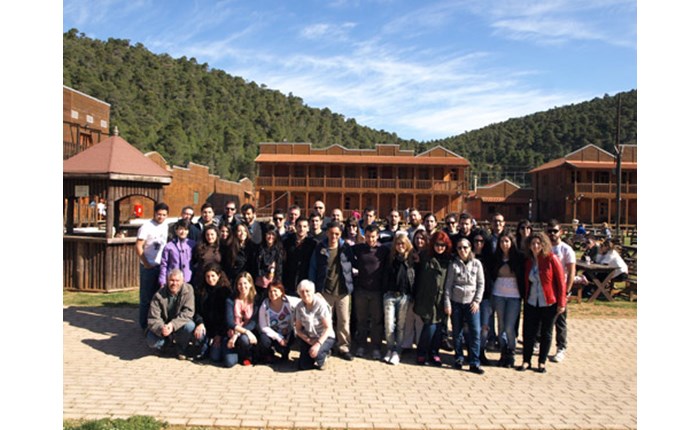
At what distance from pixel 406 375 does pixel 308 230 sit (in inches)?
94.2

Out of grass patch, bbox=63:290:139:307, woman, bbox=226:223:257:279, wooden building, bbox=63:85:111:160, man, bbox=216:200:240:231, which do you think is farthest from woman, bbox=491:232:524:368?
wooden building, bbox=63:85:111:160

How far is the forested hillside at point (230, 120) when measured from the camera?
56.8 metres

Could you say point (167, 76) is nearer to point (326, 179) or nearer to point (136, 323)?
point (326, 179)

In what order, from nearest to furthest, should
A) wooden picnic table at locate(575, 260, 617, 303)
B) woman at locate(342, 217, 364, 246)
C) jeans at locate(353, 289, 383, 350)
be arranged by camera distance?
jeans at locate(353, 289, 383, 350) → woman at locate(342, 217, 364, 246) → wooden picnic table at locate(575, 260, 617, 303)

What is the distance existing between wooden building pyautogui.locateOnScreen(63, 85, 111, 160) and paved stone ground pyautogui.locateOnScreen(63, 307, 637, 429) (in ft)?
66.8

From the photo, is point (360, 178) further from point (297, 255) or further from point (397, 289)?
point (397, 289)

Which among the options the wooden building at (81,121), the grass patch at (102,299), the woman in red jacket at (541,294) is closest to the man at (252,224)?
the grass patch at (102,299)

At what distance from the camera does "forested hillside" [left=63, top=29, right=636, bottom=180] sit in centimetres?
5684

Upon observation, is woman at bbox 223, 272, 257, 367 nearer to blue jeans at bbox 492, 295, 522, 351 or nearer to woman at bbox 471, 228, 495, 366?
woman at bbox 471, 228, 495, 366

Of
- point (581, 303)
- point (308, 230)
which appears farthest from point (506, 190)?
point (308, 230)

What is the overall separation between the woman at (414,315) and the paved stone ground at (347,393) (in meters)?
0.40

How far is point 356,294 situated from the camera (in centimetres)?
622

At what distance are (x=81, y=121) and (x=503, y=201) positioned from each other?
36.1m

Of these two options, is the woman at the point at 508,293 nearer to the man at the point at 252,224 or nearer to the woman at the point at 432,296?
the woman at the point at 432,296
